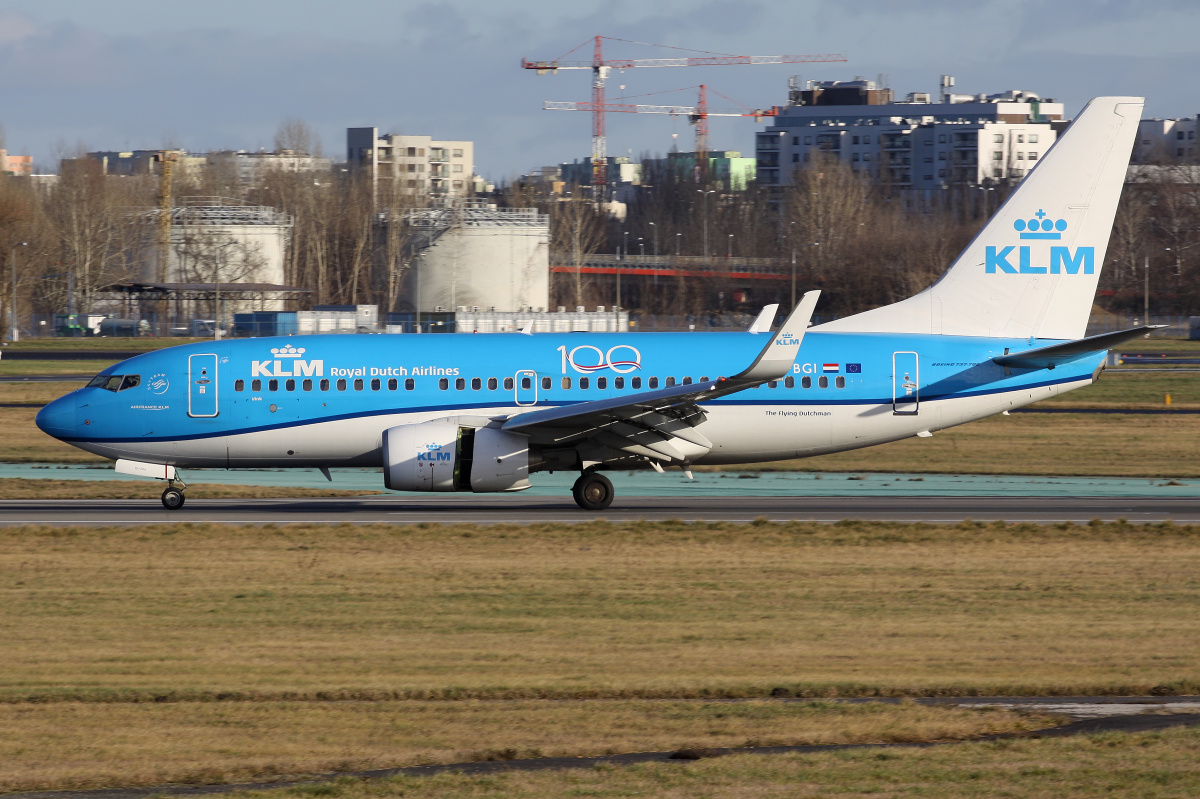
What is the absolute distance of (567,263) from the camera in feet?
470

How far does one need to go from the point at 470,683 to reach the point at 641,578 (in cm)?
654

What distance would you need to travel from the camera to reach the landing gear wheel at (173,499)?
94.2ft

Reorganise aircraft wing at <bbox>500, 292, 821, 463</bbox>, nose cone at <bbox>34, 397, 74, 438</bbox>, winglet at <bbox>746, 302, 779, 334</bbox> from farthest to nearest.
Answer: winglet at <bbox>746, 302, 779, 334</bbox> → nose cone at <bbox>34, 397, 74, 438</bbox> → aircraft wing at <bbox>500, 292, 821, 463</bbox>

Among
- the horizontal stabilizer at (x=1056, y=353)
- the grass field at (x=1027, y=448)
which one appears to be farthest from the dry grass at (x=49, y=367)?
the horizontal stabilizer at (x=1056, y=353)

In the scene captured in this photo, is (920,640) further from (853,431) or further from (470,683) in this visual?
(853,431)

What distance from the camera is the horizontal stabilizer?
27.3 meters

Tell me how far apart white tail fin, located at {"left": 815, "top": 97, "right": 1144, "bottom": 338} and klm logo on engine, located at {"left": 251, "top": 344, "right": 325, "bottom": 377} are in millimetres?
11938

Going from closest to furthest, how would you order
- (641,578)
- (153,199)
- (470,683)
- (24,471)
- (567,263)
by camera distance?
(470,683)
(641,578)
(24,471)
(567,263)
(153,199)

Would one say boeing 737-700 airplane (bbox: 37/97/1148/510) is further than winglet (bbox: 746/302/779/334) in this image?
No

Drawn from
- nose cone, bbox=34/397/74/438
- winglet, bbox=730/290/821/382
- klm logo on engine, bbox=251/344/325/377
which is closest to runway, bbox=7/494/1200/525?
nose cone, bbox=34/397/74/438

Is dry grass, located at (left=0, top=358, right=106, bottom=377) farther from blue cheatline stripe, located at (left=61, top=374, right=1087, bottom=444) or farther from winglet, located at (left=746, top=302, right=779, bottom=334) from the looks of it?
winglet, located at (left=746, top=302, right=779, bottom=334)

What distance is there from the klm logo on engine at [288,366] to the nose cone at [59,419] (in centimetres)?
392

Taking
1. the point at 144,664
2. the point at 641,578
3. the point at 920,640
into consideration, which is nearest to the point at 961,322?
the point at 641,578

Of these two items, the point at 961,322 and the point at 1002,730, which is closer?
the point at 1002,730
